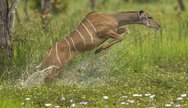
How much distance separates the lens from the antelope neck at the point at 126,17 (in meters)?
9.49

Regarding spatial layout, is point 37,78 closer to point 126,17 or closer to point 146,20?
point 126,17

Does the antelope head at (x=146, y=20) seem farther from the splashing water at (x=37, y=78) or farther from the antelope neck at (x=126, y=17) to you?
the splashing water at (x=37, y=78)

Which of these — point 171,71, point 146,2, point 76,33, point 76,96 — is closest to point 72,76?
point 76,33

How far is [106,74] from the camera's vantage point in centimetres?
974

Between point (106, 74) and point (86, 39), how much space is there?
32.6 inches

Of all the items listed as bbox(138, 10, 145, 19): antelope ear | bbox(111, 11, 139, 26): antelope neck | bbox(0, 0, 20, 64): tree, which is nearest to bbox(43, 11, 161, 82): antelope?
bbox(111, 11, 139, 26): antelope neck

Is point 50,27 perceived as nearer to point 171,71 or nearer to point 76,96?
point 171,71

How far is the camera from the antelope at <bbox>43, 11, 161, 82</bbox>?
898 centimetres

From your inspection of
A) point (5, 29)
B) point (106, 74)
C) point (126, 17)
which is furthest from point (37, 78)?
point (126, 17)

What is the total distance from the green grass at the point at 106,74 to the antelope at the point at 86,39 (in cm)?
32

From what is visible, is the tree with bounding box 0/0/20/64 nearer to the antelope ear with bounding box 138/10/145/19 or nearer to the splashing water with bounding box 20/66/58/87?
the splashing water with bounding box 20/66/58/87

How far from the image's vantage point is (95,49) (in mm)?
10195

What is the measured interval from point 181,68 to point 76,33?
97.8 inches

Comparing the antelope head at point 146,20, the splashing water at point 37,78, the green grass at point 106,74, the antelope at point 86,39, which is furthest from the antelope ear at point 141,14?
the splashing water at point 37,78
